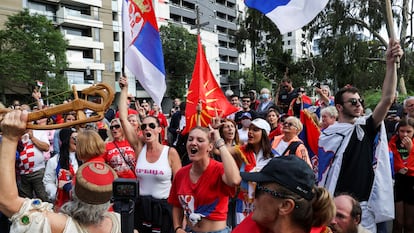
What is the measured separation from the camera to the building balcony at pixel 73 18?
40344mm

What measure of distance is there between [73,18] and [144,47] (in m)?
39.2

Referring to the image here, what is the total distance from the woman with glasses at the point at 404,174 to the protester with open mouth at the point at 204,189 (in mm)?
2710

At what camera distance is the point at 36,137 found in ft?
19.7

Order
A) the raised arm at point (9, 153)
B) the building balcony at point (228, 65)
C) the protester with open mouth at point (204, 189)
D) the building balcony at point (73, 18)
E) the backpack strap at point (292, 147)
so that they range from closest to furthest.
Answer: the raised arm at point (9, 153)
the protester with open mouth at point (204, 189)
the backpack strap at point (292, 147)
the building balcony at point (73, 18)
the building balcony at point (228, 65)

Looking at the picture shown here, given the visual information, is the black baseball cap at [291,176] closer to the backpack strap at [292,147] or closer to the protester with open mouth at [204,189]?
the protester with open mouth at [204,189]

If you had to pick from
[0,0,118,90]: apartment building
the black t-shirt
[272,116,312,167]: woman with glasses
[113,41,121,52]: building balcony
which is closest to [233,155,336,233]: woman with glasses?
the black t-shirt

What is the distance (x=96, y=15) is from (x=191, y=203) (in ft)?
144

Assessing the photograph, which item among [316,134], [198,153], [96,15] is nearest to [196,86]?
[316,134]

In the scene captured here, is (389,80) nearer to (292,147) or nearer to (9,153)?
(292,147)

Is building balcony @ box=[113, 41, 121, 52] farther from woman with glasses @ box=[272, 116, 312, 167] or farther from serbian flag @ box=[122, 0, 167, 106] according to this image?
woman with glasses @ box=[272, 116, 312, 167]

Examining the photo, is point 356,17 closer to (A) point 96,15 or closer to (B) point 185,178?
(B) point 185,178

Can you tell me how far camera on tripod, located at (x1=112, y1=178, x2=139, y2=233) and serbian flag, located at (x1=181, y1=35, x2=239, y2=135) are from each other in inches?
166

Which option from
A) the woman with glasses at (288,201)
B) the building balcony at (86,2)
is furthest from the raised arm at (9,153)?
the building balcony at (86,2)

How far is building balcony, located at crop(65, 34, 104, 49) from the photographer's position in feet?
135
